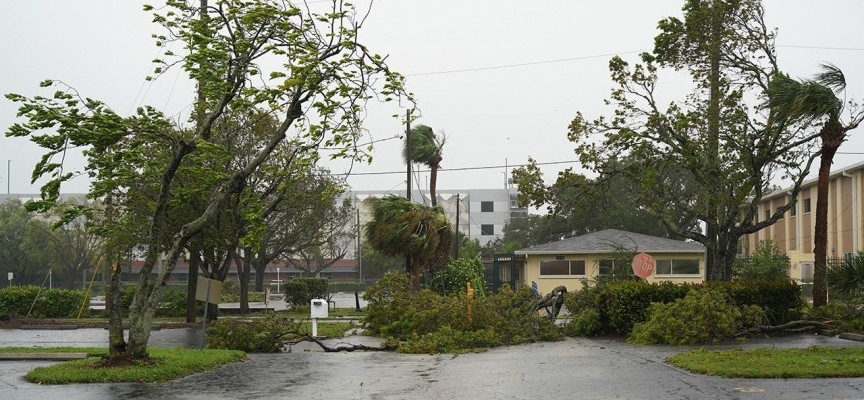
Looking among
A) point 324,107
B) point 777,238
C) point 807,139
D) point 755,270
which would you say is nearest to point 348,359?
point 324,107

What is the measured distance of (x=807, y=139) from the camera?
88.6 ft

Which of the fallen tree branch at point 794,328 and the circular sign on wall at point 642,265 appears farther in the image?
the circular sign on wall at point 642,265

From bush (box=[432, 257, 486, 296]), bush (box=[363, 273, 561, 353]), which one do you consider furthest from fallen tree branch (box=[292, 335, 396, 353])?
bush (box=[432, 257, 486, 296])

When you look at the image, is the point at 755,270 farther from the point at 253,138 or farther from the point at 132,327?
the point at 132,327

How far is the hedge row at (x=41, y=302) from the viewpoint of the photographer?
37062 millimetres

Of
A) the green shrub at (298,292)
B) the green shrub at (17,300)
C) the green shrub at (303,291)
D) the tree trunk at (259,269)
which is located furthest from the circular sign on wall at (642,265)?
the tree trunk at (259,269)

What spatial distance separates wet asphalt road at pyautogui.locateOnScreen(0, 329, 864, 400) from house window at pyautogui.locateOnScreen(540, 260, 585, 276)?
26.3 metres

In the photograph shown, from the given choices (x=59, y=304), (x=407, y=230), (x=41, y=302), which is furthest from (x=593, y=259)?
(x=41, y=302)

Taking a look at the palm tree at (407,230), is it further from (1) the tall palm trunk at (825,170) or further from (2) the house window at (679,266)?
(2) the house window at (679,266)

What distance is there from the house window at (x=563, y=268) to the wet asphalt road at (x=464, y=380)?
2631 centimetres

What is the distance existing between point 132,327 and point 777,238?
50.6 m

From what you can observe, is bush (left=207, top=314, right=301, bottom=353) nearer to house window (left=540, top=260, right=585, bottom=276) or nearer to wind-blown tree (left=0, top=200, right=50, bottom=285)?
house window (left=540, top=260, right=585, bottom=276)

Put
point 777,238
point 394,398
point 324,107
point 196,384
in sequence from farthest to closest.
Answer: point 777,238
point 324,107
point 196,384
point 394,398

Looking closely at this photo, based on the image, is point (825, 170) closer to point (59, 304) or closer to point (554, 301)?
point (554, 301)
